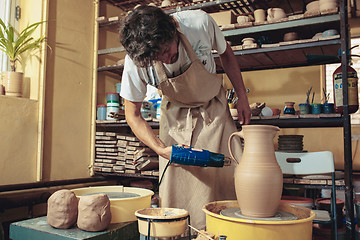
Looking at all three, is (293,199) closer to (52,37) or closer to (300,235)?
(300,235)

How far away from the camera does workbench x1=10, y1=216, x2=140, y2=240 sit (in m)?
1.32

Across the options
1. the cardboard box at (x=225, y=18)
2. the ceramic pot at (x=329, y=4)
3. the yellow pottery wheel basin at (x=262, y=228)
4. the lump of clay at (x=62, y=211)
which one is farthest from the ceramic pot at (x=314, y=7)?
the lump of clay at (x=62, y=211)

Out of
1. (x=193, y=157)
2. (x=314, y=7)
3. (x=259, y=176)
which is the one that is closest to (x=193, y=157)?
(x=193, y=157)

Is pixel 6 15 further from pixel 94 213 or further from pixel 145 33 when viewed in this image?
pixel 94 213

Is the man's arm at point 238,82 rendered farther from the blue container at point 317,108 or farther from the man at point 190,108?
the blue container at point 317,108

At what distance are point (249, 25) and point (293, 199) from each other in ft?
5.44

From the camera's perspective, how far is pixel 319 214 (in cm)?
229

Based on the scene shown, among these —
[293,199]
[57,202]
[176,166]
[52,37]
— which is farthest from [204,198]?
[52,37]

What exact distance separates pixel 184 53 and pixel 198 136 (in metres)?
0.53

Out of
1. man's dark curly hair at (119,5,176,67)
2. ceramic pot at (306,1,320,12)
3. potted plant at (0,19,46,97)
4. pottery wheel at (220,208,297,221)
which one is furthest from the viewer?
potted plant at (0,19,46,97)

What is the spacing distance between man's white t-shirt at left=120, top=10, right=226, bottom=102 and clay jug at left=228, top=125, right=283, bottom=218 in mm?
707

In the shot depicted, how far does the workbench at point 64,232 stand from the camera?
51.9 inches

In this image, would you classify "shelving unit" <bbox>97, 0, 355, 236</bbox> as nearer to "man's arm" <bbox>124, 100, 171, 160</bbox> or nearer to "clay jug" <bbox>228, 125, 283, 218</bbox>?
"man's arm" <bbox>124, 100, 171, 160</bbox>

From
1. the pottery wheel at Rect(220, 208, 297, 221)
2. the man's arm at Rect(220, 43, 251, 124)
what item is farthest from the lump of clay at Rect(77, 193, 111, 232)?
the man's arm at Rect(220, 43, 251, 124)
